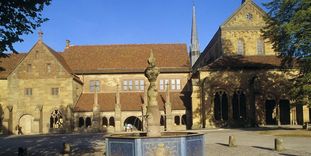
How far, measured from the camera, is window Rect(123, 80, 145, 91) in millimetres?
49125

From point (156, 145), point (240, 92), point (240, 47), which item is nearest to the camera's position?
point (156, 145)

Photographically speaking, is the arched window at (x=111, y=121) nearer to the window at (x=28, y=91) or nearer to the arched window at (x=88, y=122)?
the arched window at (x=88, y=122)

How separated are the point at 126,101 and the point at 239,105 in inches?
529

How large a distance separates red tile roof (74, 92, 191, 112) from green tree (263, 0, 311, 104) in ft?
52.7

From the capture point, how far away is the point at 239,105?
41781 millimetres

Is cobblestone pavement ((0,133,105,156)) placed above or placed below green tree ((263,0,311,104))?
below

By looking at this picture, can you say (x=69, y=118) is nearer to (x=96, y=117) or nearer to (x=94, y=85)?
(x=96, y=117)

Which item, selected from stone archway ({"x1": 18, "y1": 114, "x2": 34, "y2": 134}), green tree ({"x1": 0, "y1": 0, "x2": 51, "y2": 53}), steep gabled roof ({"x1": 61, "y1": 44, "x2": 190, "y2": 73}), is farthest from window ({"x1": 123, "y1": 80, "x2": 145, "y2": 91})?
green tree ({"x1": 0, "y1": 0, "x2": 51, "y2": 53})

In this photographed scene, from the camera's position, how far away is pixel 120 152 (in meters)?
12.4

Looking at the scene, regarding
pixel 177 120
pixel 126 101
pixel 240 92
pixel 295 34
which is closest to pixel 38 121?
pixel 126 101

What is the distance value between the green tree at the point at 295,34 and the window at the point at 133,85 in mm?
20389

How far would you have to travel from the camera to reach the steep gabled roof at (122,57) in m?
49.5

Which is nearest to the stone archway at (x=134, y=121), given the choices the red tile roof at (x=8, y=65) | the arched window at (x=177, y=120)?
the arched window at (x=177, y=120)

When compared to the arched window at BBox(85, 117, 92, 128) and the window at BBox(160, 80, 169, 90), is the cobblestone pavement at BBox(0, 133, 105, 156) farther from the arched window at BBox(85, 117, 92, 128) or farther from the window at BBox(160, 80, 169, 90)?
the window at BBox(160, 80, 169, 90)
